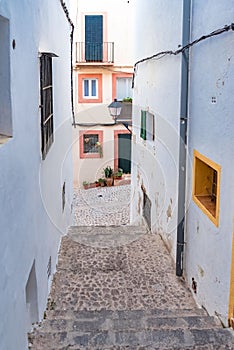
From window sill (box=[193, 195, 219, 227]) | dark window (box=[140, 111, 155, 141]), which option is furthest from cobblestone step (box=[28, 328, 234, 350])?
dark window (box=[140, 111, 155, 141])

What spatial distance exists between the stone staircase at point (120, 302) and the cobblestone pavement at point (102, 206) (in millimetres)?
5613

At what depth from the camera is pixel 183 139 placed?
726 centimetres

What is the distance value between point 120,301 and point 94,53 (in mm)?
15668

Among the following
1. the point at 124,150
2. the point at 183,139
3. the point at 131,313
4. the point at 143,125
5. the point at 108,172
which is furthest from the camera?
the point at 124,150

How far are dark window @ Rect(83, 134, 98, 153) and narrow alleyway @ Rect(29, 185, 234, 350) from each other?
34.4 ft

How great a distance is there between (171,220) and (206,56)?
3.63m

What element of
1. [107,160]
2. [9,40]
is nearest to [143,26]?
[9,40]

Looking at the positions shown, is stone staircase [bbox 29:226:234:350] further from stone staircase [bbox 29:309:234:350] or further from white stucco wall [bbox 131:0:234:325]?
white stucco wall [bbox 131:0:234:325]

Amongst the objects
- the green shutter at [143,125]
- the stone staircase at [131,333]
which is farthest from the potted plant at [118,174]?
the stone staircase at [131,333]

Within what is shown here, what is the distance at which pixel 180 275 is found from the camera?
25.0 ft

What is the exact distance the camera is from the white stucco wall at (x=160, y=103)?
816 centimetres

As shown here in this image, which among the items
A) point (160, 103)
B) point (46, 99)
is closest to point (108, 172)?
point (160, 103)

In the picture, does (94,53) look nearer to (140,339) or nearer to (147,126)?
(147,126)

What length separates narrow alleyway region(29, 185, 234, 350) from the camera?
189 inches
